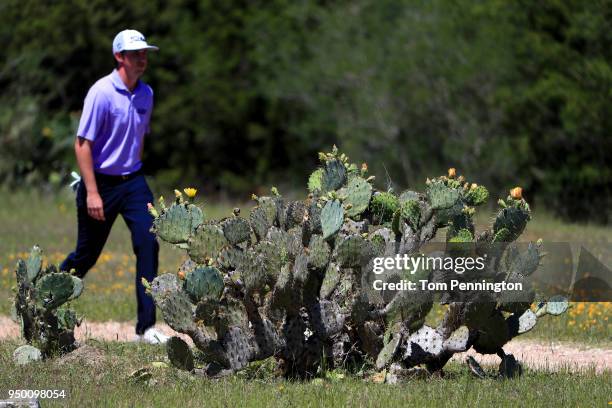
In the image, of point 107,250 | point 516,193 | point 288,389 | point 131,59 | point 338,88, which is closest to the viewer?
point 288,389

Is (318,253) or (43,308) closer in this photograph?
(318,253)

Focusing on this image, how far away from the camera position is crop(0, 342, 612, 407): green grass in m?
7.24

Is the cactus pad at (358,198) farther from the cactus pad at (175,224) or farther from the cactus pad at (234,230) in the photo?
the cactus pad at (175,224)

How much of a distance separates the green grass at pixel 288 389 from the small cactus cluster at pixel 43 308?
8.8 inches

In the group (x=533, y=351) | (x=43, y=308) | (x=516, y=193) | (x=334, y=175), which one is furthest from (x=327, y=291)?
(x=533, y=351)

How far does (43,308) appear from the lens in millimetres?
8523

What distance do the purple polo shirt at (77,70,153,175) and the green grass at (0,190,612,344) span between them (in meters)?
0.71

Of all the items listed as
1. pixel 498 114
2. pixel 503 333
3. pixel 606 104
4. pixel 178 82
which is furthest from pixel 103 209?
pixel 178 82

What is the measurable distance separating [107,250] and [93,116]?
6.52 m

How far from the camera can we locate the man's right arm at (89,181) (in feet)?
31.0

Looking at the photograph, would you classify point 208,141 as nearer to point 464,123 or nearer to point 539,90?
point 464,123

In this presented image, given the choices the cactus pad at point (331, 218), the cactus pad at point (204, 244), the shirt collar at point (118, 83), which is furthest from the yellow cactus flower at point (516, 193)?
the shirt collar at point (118, 83)

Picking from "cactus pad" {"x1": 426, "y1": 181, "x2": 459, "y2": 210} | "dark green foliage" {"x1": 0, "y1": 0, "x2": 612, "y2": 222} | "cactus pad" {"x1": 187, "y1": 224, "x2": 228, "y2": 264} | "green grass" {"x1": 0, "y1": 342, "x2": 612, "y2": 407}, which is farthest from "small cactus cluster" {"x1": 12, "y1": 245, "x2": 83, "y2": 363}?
"dark green foliage" {"x1": 0, "y1": 0, "x2": 612, "y2": 222}

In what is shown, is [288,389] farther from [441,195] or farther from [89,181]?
[89,181]
